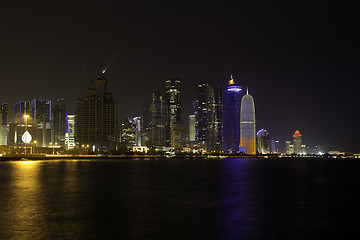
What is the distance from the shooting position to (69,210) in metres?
44.3

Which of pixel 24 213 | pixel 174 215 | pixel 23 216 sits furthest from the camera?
pixel 174 215

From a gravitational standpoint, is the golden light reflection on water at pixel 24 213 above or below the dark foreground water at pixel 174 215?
above

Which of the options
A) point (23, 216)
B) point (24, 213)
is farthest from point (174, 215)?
point (24, 213)

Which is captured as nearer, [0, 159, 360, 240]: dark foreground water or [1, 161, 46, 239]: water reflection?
[1, 161, 46, 239]: water reflection

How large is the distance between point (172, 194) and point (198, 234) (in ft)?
98.1

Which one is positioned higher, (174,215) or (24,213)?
(24,213)

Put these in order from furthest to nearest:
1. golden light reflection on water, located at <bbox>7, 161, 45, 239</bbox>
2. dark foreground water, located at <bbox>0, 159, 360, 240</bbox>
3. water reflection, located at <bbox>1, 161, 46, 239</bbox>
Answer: dark foreground water, located at <bbox>0, 159, 360, 240</bbox>
golden light reflection on water, located at <bbox>7, 161, 45, 239</bbox>
water reflection, located at <bbox>1, 161, 46, 239</bbox>

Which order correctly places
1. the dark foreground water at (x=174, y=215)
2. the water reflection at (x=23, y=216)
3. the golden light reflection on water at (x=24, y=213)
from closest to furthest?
the water reflection at (x=23, y=216) < the golden light reflection on water at (x=24, y=213) < the dark foreground water at (x=174, y=215)

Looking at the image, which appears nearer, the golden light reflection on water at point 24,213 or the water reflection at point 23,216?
the water reflection at point 23,216

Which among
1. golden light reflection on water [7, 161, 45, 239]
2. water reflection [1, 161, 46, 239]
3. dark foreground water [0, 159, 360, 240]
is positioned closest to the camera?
water reflection [1, 161, 46, 239]

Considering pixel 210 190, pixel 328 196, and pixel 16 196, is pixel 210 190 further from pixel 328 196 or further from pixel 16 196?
pixel 16 196

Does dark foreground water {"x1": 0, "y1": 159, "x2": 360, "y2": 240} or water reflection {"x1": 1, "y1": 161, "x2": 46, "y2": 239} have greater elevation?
water reflection {"x1": 1, "y1": 161, "x2": 46, "y2": 239}

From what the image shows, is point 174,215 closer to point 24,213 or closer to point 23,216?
point 23,216

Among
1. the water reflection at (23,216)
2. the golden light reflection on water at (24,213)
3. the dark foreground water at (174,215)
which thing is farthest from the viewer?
the dark foreground water at (174,215)
